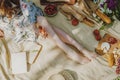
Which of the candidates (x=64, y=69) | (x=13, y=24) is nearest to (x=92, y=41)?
(x=64, y=69)

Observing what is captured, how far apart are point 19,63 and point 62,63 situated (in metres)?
0.34

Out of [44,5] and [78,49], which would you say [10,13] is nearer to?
[44,5]

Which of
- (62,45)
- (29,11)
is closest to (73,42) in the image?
(62,45)

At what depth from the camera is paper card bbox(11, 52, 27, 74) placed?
321 cm

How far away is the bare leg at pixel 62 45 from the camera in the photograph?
10.4 ft

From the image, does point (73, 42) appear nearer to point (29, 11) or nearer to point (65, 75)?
point (65, 75)

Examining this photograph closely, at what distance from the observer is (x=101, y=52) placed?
10.5ft

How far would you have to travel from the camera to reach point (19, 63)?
3.22 m

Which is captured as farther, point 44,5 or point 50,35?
point 44,5

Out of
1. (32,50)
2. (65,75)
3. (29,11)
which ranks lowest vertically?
(65,75)

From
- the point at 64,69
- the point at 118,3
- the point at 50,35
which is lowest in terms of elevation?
the point at 64,69

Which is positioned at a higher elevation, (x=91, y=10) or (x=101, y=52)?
(x=91, y=10)

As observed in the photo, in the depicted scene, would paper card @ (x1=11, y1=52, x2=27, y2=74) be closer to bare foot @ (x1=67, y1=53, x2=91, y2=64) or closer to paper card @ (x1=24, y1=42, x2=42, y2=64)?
paper card @ (x1=24, y1=42, x2=42, y2=64)

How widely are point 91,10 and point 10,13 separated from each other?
669 mm
